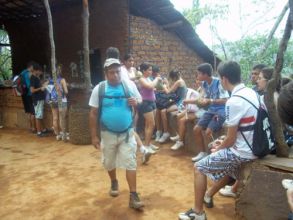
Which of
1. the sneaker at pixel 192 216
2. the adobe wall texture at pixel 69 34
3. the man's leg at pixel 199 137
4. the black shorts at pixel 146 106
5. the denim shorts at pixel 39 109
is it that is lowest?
the sneaker at pixel 192 216

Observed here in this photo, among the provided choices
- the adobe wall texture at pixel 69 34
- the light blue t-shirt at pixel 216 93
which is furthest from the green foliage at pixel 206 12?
the light blue t-shirt at pixel 216 93

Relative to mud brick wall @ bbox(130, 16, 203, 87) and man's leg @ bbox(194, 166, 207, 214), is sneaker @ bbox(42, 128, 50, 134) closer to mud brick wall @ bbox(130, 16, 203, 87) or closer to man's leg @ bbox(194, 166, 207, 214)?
mud brick wall @ bbox(130, 16, 203, 87)

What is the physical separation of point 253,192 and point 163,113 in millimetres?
→ 3895

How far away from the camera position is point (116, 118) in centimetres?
384

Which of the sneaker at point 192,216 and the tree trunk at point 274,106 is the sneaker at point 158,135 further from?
the tree trunk at point 274,106

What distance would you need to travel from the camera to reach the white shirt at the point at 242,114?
3014mm

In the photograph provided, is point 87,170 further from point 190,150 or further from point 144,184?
point 190,150

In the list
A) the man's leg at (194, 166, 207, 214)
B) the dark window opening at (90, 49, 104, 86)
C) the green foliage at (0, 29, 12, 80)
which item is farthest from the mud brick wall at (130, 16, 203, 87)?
the green foliage at (0, 29, 12, 80)

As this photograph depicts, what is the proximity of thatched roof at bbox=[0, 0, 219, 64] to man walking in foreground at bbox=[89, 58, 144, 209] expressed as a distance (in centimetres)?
473

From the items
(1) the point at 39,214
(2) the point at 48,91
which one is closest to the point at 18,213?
(1) the point at 39,214

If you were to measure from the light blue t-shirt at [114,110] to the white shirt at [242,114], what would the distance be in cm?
134

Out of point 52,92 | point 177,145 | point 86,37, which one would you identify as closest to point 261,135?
point 177,145

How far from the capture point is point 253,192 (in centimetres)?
311

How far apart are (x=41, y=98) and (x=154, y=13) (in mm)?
3756
